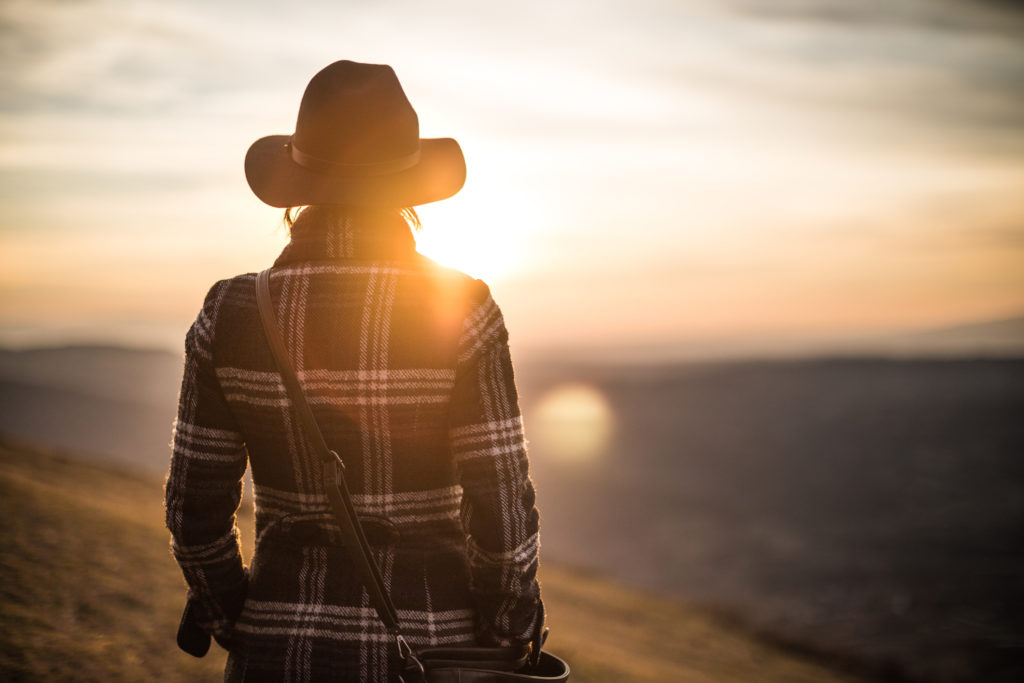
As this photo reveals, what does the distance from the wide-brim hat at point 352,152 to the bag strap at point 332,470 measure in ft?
1.09

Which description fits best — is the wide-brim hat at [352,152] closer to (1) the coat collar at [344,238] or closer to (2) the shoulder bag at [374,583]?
Answer: (1) the coat collar at [344,238]

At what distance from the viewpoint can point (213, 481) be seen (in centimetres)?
207

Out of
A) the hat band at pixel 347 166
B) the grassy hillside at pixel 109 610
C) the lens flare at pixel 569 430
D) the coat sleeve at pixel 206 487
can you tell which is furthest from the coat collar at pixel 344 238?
the lens flare at pixel 569 430

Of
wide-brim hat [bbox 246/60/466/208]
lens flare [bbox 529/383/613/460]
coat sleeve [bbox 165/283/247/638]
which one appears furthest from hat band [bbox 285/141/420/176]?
lens flare [bbox 529/383/613/460]

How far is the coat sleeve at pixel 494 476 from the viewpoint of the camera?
191 centimetres

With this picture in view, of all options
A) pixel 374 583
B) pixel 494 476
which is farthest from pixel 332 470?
pixel 494 476

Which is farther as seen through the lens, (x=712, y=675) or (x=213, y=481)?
(x=712, y=675)

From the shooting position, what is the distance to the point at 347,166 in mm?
1979

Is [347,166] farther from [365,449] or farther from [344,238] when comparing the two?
[365,449]

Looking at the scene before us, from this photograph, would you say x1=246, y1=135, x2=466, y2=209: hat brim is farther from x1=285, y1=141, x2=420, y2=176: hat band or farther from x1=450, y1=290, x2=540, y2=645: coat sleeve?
x1=450, y1=290, x2=540, y2=645: coat sleeve

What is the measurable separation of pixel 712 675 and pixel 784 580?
86.3m

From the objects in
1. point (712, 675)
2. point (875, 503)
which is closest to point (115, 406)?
point (875, 503)

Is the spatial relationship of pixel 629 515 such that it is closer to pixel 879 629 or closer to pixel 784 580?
pixel 784 580

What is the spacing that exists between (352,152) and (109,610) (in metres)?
7.62
